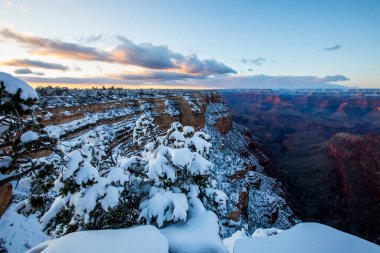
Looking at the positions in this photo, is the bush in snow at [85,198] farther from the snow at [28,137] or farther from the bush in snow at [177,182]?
the snow at [28,137]

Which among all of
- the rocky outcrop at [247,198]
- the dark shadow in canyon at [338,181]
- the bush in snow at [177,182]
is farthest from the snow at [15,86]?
the dark shadow in canyon at [338,181]

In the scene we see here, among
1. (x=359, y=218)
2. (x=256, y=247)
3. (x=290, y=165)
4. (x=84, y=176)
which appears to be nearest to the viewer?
(x=256, y=247)

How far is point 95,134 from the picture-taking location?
10.4 m

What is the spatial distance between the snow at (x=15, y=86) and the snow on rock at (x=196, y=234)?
4.27 meters

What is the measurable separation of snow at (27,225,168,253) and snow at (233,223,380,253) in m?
1.72

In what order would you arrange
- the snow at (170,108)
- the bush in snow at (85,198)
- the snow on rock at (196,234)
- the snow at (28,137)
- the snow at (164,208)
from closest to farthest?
the snow at (28,137) → the snow on rock at (196,234) → the bush in snow at (85,198) → the snow at (164,208) → the snow at (170,108)

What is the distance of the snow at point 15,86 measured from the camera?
4204 mm

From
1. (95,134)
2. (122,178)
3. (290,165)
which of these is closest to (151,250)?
(122,178)

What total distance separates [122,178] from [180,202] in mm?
1789

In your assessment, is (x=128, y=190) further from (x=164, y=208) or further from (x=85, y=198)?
(x=85, y=198)

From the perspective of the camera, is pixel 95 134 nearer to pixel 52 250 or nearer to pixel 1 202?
pixel 52 250

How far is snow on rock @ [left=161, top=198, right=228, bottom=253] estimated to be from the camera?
5595 millimetres

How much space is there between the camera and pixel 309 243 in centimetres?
459

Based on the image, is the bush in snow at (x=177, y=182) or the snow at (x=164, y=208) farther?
the bush in snow at (x=177, y=182)
